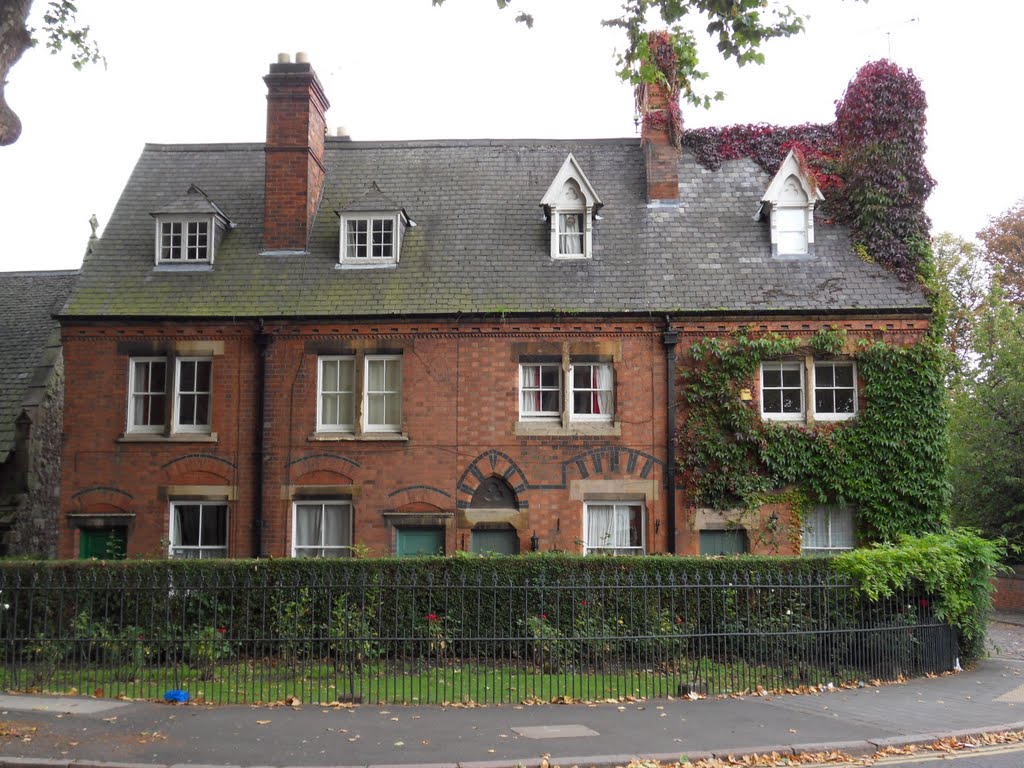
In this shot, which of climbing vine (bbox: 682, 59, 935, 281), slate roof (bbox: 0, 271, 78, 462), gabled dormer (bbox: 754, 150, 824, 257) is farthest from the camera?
slate roof (bbox: 0, 271, 78, 462)

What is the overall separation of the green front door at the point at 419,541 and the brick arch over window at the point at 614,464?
2.86m

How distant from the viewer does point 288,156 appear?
2084cm

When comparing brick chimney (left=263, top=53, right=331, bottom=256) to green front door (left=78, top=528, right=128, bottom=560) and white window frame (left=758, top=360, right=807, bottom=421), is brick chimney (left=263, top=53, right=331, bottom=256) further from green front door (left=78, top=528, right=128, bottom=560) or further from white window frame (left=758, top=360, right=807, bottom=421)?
white window frame (left=758, top=360, right=807, bottom=421)

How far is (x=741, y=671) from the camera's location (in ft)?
43.4

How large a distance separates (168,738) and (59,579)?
5.65 meters

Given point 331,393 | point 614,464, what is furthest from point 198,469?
point 614,464

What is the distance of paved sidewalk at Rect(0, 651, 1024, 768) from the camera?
9.17 meters

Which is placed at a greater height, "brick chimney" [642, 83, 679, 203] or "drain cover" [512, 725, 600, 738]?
"brick chimney" [642, 83, 679, 203]

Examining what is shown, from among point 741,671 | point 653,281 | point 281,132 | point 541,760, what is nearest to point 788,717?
point 741,671

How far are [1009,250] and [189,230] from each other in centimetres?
3245

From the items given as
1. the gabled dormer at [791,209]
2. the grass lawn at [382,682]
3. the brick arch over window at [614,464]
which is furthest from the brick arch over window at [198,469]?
the gabled dormer at [791,209]

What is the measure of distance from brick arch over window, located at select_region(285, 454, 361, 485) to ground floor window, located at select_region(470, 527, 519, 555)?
2.81 meters

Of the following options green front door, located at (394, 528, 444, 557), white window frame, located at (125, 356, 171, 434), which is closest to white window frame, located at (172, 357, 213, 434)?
white window frame, located at (125, 356, 171, 434)

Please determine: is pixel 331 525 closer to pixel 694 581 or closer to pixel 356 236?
pixel 356 236
